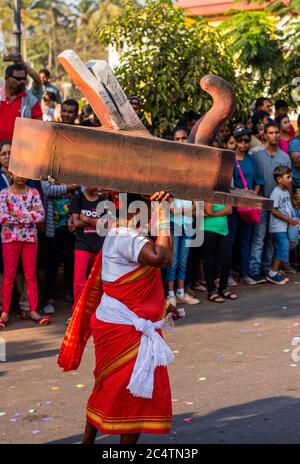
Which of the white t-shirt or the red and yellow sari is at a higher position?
the white t-shirt

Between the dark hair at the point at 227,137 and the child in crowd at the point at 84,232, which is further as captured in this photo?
the dark hair at the point at 227,137

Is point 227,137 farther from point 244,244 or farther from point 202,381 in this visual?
point 202,381

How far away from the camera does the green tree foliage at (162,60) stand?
35.9ft

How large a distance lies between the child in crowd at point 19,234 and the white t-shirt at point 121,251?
356 centimetres

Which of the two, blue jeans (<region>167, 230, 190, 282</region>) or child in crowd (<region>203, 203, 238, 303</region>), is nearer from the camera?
blue jeans (<region>167, 230, 190, 282</region>)

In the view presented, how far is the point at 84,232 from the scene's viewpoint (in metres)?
8.80

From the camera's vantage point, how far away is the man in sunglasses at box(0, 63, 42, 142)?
9328mm

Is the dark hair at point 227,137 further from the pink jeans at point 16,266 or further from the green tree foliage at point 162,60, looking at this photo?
the pink jeans at point 16,266

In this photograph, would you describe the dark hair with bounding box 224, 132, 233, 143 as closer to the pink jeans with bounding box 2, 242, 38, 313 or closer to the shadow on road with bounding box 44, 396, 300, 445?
the pink jeans with bounding box 2, 242, 38, 313

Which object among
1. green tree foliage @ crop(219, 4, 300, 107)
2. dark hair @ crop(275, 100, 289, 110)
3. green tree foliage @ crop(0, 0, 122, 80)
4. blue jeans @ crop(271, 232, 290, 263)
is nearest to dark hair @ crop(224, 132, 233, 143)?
blue jeans @ crop(271, 232, 290, 263)

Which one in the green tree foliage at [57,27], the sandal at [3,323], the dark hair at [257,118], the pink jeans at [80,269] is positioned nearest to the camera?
the sandal at [3,323]

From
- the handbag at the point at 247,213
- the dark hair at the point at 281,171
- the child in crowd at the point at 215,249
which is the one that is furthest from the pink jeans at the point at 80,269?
the dark hair at the point at 281,171

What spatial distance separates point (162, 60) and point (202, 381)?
5.37 m

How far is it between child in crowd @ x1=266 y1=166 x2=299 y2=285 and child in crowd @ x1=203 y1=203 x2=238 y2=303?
45.9 inches
